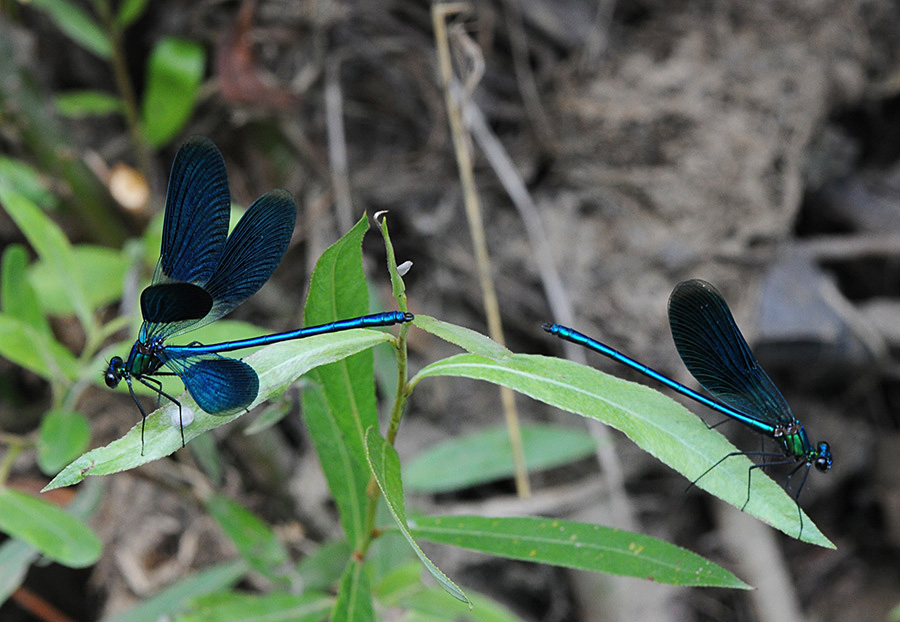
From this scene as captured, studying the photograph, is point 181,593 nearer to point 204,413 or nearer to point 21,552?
point 21,552

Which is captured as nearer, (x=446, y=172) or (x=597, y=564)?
(x=597, y=564)

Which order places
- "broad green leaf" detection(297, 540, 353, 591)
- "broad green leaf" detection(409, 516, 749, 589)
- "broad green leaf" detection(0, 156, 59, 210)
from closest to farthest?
"broad green leaf" detection(409, 516, 749, 589) < "broad green leaf" detection(297, 540, 353, 591) < "broad green leaf" detection(0, 156, 59, 210)

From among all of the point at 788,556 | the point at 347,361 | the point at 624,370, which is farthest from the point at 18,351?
the point at 788,556


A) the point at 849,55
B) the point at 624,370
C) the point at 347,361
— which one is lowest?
the point at 624,370

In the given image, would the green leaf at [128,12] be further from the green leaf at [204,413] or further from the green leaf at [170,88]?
the green leaf at [204,413]

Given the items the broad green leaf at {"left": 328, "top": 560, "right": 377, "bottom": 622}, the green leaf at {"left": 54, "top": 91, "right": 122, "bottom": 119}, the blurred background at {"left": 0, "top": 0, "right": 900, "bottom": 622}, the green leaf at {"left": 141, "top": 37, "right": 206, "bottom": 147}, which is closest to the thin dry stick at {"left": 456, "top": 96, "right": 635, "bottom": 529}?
the blurred background at {"left": 0, "top": 0, "right": 900, "bottom": 622}

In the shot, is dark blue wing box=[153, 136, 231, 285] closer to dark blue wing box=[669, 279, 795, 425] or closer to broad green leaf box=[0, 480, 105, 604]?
dark blue wing box=[669, 279, 795, 425]

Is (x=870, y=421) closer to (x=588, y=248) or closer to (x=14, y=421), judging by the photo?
(x=588, y=248)
